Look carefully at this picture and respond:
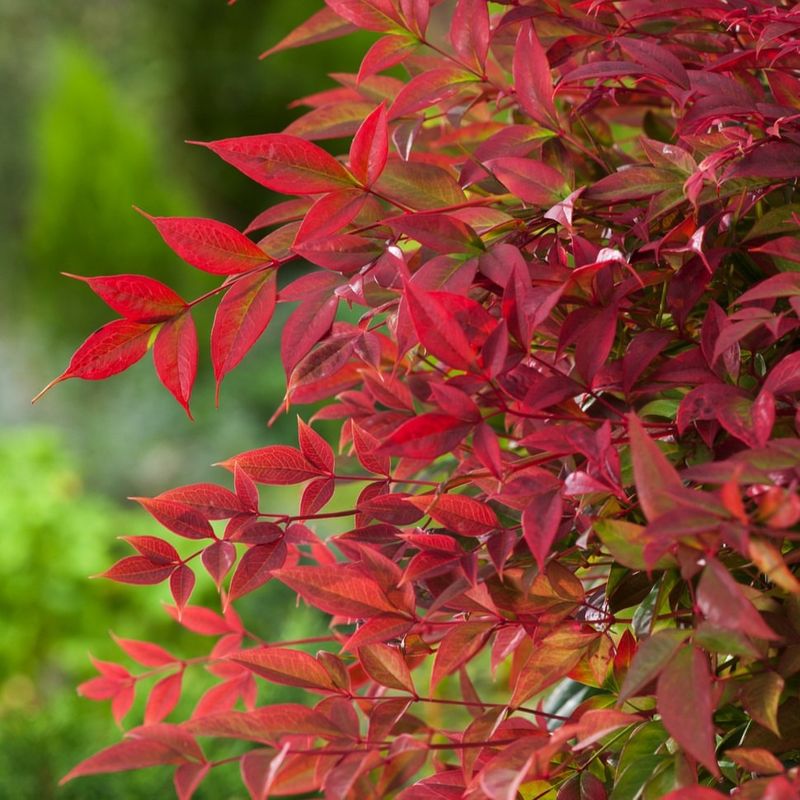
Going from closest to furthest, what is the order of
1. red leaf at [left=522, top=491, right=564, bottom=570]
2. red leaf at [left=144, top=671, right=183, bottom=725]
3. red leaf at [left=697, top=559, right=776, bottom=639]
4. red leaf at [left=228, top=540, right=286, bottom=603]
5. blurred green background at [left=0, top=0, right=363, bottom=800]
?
red leaf at [left=697, top=559, right=776, bottom=639] < red leaf at [left=522, top=491, right=564, bottom=570] < red leaf at [left=228, top=540, right=286, bottom=603] < red leaf at [left=144, top=671, right=183, bottom=725] < blurred green background at [left=0, top=0, right=363, bottom=800]

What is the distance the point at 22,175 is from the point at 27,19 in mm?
1509

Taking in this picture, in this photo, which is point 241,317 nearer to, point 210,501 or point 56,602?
point 210,501

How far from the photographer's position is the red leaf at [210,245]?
591mm

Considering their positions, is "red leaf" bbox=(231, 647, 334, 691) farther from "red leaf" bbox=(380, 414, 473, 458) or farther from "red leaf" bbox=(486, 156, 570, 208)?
"red leaf" bbox=(486, 156, 570, 208)

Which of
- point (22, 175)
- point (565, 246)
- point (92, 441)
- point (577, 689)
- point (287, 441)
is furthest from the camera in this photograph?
point (22, 175)

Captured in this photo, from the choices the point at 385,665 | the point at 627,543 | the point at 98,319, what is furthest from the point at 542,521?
the point at 98,319

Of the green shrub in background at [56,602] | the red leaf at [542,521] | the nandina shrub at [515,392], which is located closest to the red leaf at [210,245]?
the nandina shrub at [515,392]

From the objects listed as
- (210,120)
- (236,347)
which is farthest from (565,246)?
(210,120)

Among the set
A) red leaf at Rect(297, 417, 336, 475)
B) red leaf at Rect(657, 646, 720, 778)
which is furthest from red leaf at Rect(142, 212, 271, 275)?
red leaf at Rect(657, 646, 720, 778)

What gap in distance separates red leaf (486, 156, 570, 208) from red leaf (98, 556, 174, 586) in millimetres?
304

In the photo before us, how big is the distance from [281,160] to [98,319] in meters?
7.53

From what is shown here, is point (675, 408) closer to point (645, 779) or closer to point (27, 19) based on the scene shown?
point (645, 779)

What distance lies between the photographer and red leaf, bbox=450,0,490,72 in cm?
67

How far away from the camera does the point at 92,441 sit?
6.58 m
